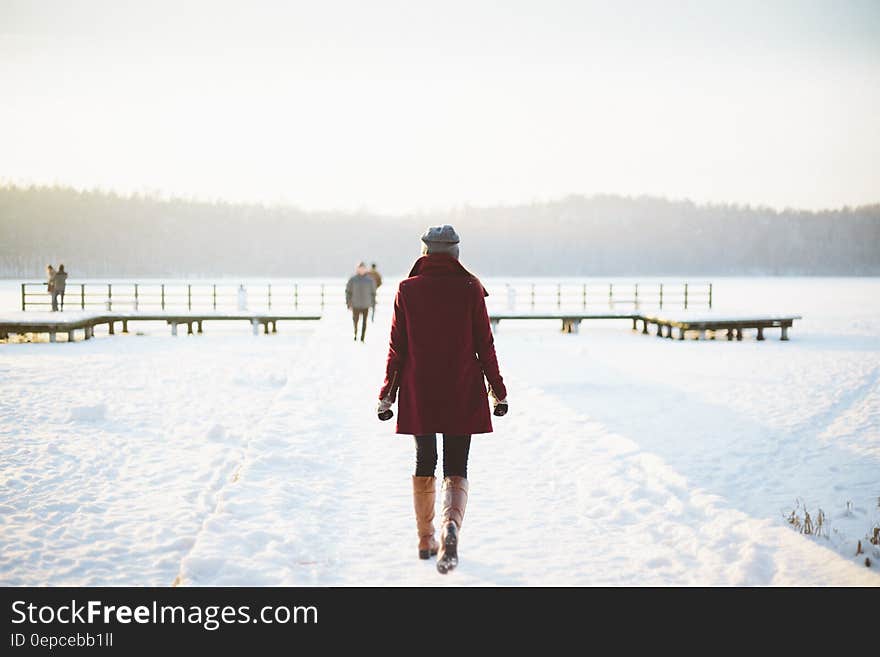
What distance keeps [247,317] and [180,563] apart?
20218mm

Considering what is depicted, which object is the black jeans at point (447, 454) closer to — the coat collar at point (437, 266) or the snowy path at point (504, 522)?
the snowy path at point (504, 522)

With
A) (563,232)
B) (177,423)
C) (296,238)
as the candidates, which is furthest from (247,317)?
(563,232)

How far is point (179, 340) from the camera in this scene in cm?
2200

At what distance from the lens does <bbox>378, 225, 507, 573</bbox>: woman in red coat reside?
13.6ft

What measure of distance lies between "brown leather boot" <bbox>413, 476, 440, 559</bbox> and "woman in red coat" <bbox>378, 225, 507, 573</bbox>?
11 centimetres

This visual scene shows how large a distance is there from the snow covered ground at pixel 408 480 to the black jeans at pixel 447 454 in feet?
1.78

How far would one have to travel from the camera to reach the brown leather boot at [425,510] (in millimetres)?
4320

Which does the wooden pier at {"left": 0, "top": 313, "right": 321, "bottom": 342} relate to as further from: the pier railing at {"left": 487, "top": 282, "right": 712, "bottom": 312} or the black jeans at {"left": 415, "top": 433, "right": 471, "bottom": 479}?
the black jeans at {"left": 415, "top": 433, "right": 471, "bottom": 479}

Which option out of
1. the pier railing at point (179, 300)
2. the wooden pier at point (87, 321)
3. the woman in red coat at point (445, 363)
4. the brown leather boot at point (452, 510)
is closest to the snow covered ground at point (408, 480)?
the brown leather boot at point (452, 510)

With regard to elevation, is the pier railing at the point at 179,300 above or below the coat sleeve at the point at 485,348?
below

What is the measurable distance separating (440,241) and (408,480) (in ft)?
9.06

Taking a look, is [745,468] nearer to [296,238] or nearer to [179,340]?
[179,340]

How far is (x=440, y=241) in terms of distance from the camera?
414cm
